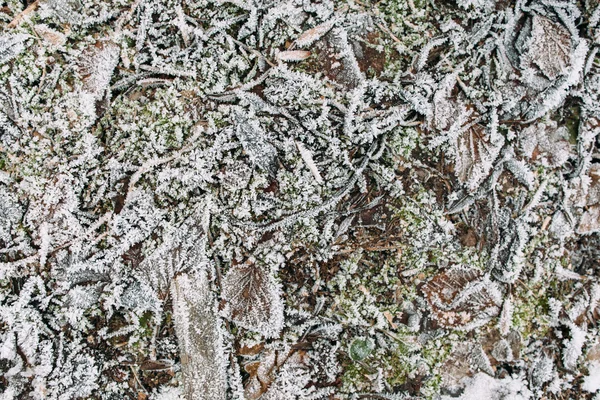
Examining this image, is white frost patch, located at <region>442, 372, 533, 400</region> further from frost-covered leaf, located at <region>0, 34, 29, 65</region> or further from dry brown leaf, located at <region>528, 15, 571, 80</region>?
frost-covered leaf, located at <region>0, 34, 29, 65</region>

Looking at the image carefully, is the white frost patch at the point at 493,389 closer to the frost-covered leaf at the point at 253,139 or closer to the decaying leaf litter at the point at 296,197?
the decaying leaf litter at the point at 296,197

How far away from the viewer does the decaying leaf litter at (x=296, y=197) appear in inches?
48.7

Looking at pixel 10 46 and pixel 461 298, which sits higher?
pixel 10 46

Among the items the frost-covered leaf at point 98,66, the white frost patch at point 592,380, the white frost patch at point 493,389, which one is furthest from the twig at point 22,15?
the white frost patch at point 592,380

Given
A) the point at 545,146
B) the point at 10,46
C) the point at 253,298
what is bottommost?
the point at 253,298

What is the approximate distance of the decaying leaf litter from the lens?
124cm

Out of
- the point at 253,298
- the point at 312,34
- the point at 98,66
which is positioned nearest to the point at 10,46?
the point at 98,66

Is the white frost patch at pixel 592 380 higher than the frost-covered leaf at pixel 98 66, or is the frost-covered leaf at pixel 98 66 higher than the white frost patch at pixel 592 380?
the frost-covered leaf at pixel 98 66

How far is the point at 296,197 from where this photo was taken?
1259 mm

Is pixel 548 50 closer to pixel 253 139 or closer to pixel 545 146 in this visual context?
pixel 545 146

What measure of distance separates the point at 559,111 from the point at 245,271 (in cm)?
102

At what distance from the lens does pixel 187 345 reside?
124cm

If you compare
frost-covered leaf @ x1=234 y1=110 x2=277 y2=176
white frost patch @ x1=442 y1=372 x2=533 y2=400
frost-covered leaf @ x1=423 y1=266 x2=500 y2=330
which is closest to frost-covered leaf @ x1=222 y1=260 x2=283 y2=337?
frost-covered leaf @ x1=234 y1=110 x2=277 y2=176

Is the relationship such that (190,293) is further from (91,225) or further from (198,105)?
(198,105)
